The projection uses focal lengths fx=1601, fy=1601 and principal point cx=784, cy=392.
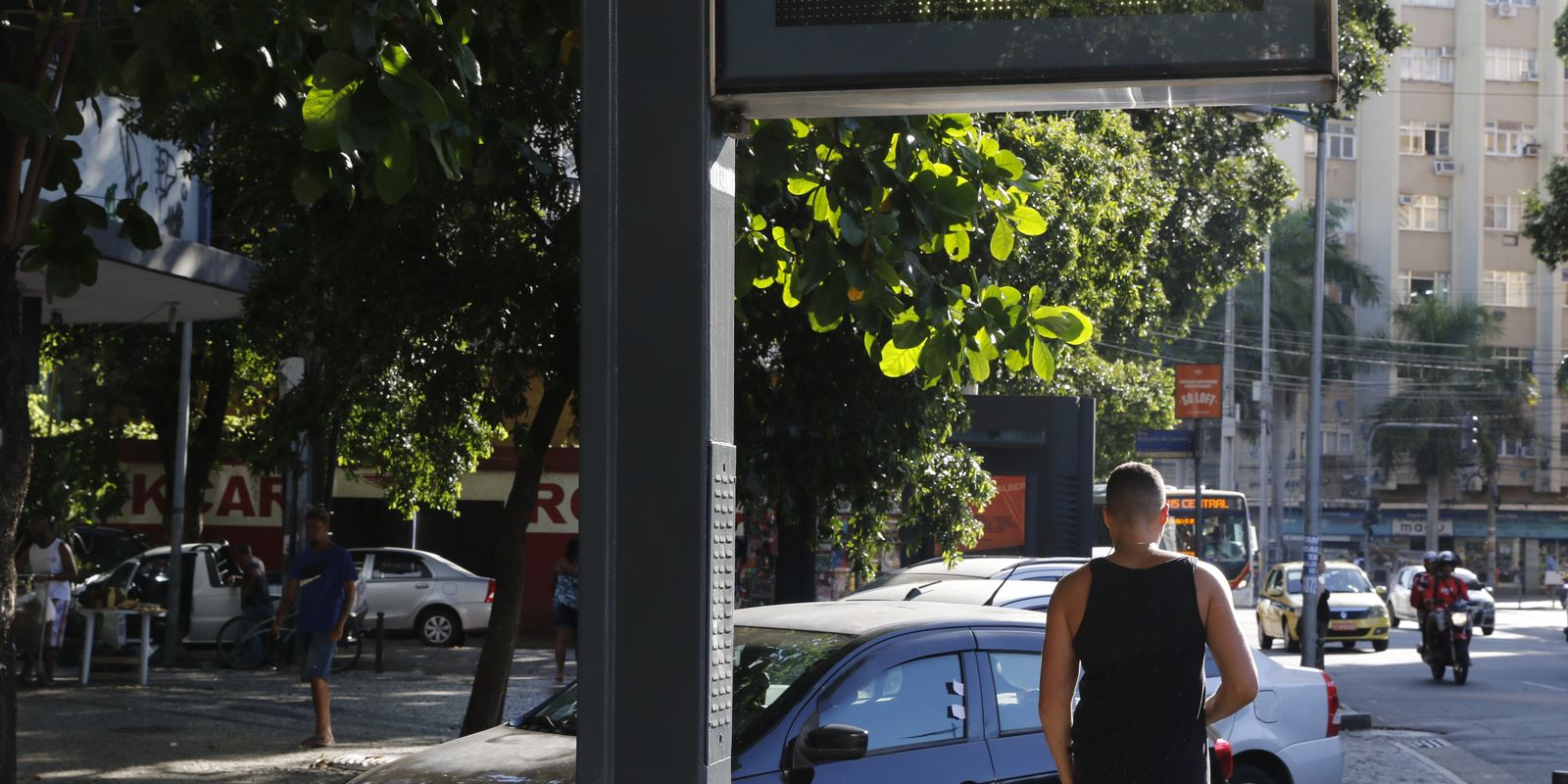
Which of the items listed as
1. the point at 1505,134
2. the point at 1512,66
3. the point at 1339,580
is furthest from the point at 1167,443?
the point at 1512,66

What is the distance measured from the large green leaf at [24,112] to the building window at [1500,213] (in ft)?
218

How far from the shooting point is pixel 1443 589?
21.6 m

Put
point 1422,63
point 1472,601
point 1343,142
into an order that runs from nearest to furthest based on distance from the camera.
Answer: point 1472,601
point 1422,63
point 1343,142

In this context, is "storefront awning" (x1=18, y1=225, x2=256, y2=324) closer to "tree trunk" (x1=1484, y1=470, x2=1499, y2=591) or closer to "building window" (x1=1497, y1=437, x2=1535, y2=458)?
"tree trunk" (x1=1484, y1=470, x2=1499, y2=591)

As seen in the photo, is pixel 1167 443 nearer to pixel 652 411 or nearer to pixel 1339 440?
pixel 652 411

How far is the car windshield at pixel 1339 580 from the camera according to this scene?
30203mm

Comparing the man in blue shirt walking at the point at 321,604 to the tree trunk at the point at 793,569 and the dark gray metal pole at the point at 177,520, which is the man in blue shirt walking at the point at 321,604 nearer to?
the tree trunk at the point at 793,569

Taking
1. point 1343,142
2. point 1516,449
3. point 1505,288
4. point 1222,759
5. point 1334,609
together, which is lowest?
point 1334,609

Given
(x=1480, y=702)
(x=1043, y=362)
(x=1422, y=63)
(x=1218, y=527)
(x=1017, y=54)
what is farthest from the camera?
(x=1422, y=63)

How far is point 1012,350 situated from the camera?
5734 millimetres

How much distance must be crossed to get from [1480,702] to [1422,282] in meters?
49.7

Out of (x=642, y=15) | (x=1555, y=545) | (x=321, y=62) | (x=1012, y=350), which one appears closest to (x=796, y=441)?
(x=1012, y=350)

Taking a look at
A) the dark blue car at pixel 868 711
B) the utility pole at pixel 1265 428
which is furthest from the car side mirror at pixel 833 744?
the utility pole at pixel 1265 428

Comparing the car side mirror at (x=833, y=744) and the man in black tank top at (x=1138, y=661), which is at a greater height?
the man in black tank top at (x=1138, y=661)
